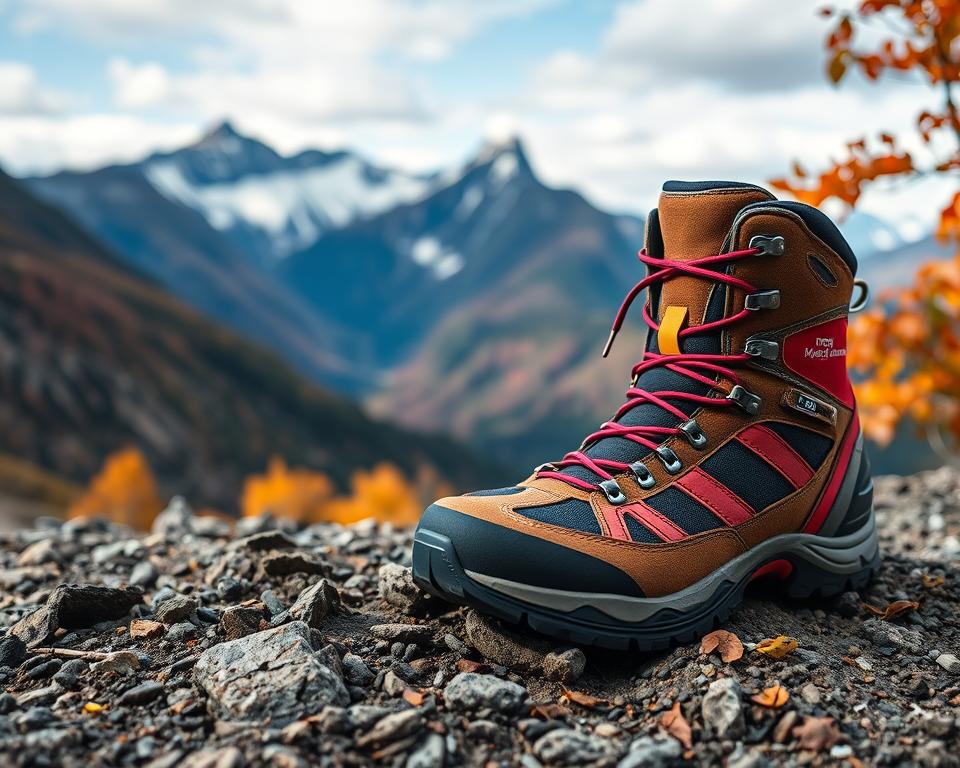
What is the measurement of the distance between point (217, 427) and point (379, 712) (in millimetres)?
137735

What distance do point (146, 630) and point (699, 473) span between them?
2.28 meters

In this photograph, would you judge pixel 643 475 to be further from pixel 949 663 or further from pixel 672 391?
pixel 949 663

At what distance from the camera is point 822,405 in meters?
3.73

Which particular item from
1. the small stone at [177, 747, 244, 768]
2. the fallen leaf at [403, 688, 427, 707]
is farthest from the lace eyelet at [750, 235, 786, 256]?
the small stone at [177, 747, 244, 768]

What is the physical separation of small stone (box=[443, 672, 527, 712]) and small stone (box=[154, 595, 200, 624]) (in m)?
1.27

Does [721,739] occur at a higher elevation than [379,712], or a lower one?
lower

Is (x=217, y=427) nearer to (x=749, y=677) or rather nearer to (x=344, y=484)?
(x=344, y=484)

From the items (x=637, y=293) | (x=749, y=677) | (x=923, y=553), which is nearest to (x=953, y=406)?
(x=923, y=553)

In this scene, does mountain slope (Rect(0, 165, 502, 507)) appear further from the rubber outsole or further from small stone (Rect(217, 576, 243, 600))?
the rubber outsole

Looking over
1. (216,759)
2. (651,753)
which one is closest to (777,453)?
(651,753)

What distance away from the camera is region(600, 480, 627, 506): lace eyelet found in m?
3.42

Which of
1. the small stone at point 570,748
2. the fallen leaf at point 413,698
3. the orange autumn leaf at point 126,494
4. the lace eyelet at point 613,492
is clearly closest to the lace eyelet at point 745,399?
the lace eyelet at point 613,492

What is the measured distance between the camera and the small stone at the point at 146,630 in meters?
3.40

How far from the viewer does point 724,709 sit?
276 centimetres
